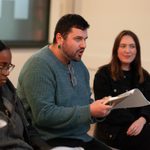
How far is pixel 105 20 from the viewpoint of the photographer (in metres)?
4.02

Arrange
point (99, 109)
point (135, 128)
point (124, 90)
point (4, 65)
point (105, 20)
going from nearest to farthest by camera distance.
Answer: point (4, 65) < point (99, 109) < point (135, 128) < point (124, 90) < point (105, 20)

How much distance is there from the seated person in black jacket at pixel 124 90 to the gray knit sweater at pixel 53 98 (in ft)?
1.60

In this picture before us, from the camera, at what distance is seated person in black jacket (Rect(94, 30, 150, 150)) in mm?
2719

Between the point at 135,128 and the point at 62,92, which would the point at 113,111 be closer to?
the point at 135,128

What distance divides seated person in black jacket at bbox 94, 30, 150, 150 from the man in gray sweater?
17.4 inches

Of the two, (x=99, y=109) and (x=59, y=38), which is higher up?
(x=59, y=38)

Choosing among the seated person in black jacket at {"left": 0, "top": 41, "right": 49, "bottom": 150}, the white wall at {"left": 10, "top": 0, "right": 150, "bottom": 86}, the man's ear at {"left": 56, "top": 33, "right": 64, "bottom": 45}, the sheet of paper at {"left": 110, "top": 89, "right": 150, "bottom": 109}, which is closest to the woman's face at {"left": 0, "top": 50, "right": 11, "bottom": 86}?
the seated person in black jacket at {"left": 0, "top": 41, "right": 49, "bottom": 150}

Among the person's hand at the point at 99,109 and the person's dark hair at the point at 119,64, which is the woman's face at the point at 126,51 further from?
the person's hand at the point at 99,109

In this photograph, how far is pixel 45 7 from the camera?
4000 millimetres

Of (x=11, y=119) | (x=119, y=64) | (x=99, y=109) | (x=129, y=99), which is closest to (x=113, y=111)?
(x=119, y=64)

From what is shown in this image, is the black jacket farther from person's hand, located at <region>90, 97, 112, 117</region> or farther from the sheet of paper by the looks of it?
person's hand, located at <region>90, 97, 112, 117</region>

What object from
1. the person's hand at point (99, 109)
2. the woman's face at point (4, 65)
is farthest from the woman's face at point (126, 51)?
the woman's face at point (4, 65)

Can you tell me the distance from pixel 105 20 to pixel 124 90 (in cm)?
137

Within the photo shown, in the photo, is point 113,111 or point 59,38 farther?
point 113,111
